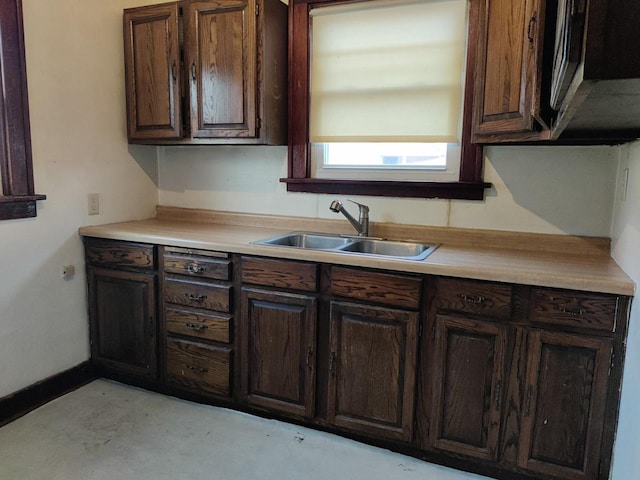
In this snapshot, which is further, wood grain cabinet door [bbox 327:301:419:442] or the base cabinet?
wood grain cabinet door [bbox 327:301:419:442]

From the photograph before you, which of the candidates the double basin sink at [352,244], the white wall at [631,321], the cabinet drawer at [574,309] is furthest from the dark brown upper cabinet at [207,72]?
the white wall at [631,321]

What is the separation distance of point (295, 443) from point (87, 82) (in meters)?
2.20

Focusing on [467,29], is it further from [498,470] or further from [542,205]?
[498,470]

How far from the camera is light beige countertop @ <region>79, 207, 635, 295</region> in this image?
174 centimetres

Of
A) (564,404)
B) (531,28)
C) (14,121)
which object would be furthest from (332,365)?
(14,121)

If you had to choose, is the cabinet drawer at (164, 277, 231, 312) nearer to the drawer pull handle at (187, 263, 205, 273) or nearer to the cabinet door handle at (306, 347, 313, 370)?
the drawer pull handle at (187, 263, 205, 273)

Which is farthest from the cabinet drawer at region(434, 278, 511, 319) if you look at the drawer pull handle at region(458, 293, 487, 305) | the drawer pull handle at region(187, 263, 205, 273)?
the drawer pull handle at region(187, 263, 205, 273)

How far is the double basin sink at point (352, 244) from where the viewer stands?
2346 millimetres

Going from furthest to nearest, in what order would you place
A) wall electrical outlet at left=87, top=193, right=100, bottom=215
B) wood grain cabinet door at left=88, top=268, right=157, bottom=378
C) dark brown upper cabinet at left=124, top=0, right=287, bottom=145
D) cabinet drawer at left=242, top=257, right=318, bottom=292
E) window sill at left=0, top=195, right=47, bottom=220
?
wall electrical outlet at left=87, top=193, right=100, bottom=215, wood grain cabinet door at left=88, top=268, right=157, bottom=378, dark brown upper cabinet at left=124, top=0, right=287, bottom=145, window sill at left=0, top=195, right=47, bottom=220, cabinet drawer at left=242, top=257, right=318, bottom=292

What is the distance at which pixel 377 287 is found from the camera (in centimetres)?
197

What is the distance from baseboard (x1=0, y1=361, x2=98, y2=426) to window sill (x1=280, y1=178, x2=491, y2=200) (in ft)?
5.26

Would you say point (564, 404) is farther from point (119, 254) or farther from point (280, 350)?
point (119, 254)

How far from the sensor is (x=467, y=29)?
222 centimetres

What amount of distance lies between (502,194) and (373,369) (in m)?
1.06
